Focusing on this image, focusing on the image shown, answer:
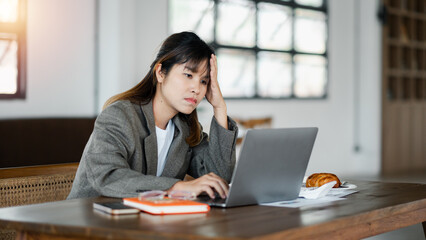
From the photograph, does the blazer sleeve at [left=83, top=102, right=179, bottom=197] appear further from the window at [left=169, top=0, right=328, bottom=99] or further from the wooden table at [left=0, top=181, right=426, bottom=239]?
the window at [left=169, top=0, right=328, bottom=99]

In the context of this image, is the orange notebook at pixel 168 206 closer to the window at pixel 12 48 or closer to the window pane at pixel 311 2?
the window at pixel 12 48

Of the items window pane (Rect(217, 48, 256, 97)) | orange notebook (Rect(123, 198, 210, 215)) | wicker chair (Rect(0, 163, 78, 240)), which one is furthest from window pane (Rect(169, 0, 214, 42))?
orange notebook (Rect(123, 198, 210, 215))

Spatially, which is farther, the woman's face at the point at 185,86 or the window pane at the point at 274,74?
the window pane at the point at 274,74

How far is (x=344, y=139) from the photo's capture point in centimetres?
816

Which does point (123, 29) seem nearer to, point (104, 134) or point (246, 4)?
point (246, 4)

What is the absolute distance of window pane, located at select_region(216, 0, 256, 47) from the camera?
650 centimetres

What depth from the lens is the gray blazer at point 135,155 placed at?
1988 millimetres

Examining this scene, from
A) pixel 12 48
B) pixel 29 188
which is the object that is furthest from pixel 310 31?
pixel 29 188

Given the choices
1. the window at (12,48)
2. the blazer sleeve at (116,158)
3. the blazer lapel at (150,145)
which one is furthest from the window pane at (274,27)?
the blazer sleeve at (116,158)

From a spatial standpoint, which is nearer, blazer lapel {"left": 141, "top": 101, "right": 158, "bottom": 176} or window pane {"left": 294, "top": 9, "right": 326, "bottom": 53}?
blazer lapel {"left": 141, "top": 101, "right": 158, "bottom": 176}

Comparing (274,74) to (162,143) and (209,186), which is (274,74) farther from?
(209,186)

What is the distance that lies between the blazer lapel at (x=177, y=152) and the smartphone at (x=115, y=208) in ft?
2.30

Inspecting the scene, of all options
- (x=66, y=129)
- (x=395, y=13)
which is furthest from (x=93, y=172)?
(x=395, y=13)

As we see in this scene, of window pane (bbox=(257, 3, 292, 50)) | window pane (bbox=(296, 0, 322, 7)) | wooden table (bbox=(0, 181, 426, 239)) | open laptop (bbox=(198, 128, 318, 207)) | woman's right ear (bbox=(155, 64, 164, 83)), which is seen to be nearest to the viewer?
wooden table (bbox=(0, 181, 426, 239))
